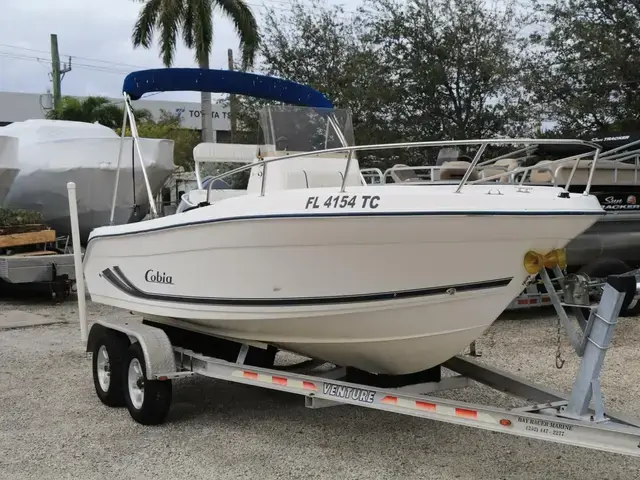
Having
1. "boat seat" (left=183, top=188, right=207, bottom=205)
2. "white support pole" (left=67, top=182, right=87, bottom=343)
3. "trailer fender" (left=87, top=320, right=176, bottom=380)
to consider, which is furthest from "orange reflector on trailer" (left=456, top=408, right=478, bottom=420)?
"white support pole" (left=67, top=182, right=87, bottom=343)

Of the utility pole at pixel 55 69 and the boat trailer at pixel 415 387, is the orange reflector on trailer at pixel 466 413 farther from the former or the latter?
the utility pole at pixel 55 69

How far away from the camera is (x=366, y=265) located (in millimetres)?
4062

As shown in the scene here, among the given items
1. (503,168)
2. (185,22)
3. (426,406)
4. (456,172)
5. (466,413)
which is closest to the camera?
(466,413)

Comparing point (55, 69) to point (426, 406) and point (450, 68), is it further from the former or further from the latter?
point (426, 406)

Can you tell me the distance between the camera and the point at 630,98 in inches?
618

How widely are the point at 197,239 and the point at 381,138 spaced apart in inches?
552

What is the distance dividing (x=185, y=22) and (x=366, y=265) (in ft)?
63.1

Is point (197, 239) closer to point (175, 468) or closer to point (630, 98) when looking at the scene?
point (175, 468)

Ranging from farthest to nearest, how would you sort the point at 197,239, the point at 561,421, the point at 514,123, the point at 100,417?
the point at 514,123 < the point at 100,417 < the point at 197,239 < the point at 561,421

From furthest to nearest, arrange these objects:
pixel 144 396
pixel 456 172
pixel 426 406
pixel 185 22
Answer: pixel 185 22
pixel 456 172
pixel 144 396
pixel 426 406

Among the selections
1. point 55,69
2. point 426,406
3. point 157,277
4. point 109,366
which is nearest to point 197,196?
point 157,277

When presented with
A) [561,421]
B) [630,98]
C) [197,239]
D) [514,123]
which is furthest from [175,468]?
[514,123]

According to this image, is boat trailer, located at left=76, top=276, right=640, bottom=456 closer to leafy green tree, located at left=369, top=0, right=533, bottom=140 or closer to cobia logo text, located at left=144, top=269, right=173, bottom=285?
cobia logo text, located at left=144, top=269, right=173, bottom=285

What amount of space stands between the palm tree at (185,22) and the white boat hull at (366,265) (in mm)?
16965
